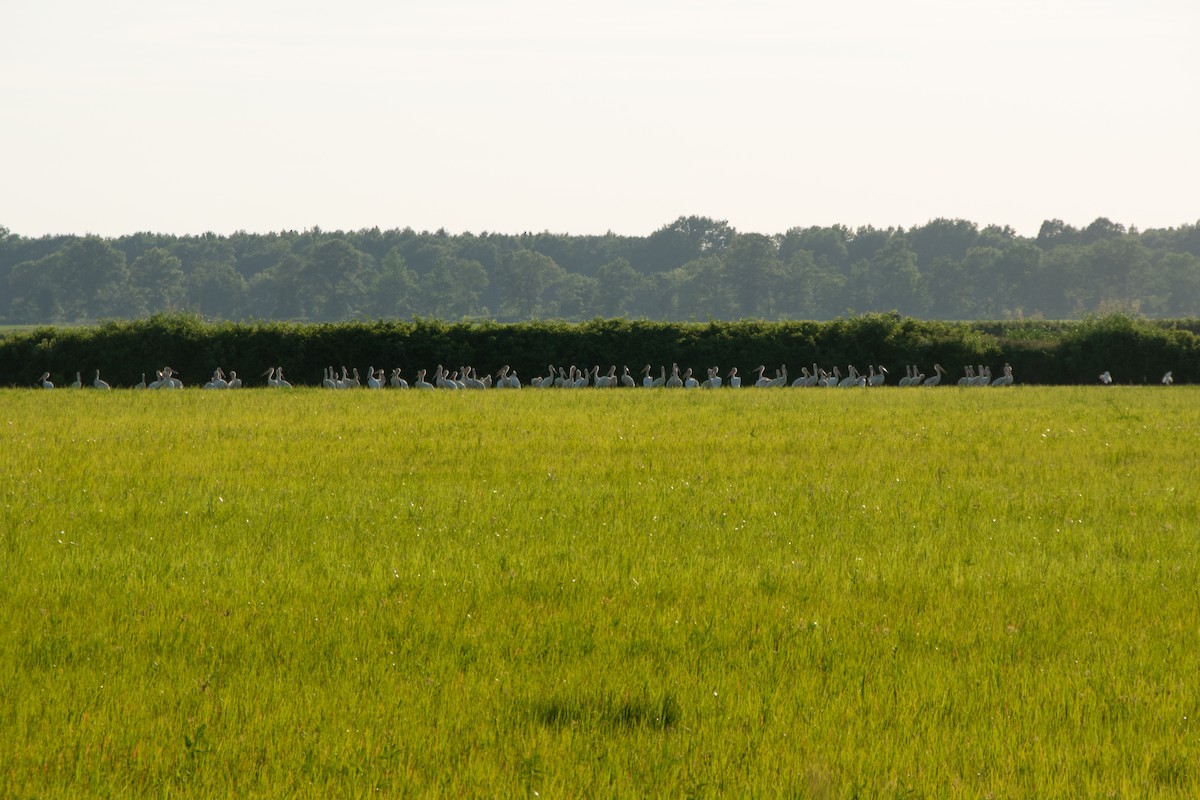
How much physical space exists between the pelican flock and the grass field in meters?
22.7

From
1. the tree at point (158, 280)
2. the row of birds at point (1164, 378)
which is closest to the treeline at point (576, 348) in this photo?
the row of birds at point (1164, 378)

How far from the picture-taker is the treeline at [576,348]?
4441 cm

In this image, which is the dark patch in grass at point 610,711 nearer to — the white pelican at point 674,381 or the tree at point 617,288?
the white pelican at point 674,381

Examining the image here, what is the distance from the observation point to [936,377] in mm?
45312

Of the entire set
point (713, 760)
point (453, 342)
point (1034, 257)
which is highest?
point (1034, 257)

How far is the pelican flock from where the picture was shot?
135 ft

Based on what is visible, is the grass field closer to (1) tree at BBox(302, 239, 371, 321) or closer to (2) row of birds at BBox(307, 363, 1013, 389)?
(2) row of birds at BBox(307, 363, 1013, 389)

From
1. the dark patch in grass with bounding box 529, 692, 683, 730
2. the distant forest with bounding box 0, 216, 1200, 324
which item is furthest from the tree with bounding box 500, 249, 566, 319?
the dark patch in grass with bounding box 529, 692, 683, 730

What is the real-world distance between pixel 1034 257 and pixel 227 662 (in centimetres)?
16340

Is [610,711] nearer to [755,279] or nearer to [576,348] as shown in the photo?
[576,348]

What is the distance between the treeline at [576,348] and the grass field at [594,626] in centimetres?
2674

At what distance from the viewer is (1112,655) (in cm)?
838

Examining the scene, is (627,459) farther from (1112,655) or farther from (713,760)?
(713,760)

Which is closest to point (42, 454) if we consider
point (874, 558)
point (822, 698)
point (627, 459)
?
point (627, 459)
